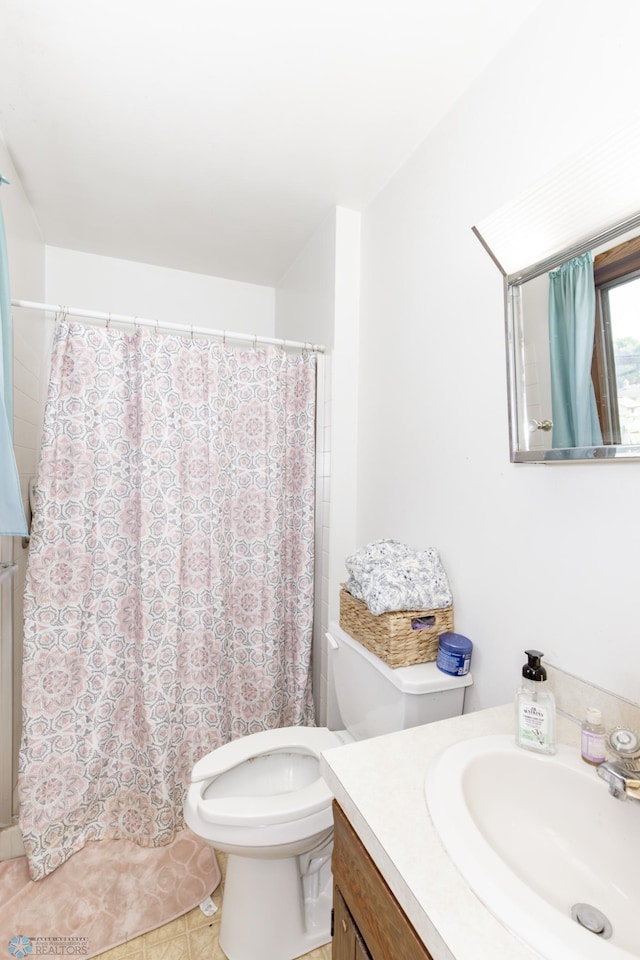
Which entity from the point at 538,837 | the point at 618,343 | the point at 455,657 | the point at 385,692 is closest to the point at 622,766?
the point at 538,837

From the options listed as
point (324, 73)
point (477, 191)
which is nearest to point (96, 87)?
point (324, 73)

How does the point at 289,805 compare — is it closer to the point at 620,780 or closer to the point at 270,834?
the point at 270,834

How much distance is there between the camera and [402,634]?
1128 mm

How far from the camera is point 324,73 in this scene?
1.18 meters

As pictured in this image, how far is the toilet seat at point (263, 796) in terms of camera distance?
1.08 metres

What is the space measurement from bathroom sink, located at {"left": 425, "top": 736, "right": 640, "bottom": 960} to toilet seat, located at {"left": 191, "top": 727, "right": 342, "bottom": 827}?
0.54 m

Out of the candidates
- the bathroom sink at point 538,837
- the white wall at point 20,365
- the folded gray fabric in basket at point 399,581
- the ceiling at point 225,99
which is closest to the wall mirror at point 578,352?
the folded gray fabric in basket at point 399,581

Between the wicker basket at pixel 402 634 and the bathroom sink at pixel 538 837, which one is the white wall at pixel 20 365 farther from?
the bathroom sink at pixel 538 837

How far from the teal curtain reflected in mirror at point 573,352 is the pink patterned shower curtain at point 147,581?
108cm

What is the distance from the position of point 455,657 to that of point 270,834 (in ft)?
2.04

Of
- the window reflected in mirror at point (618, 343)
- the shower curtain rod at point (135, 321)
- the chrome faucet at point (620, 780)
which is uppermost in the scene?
the shower curtain rod at point (135, 321)

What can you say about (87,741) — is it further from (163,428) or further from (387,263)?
(387,263)

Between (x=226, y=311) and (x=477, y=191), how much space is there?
1571 millimetres

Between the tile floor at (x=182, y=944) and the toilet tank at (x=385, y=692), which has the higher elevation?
the toilet tank at (x=385, y=692)
